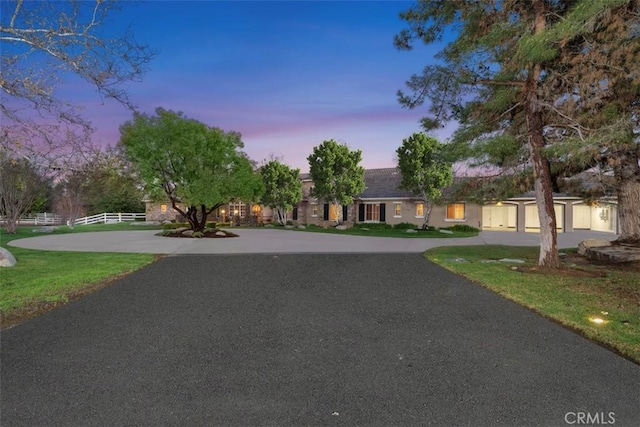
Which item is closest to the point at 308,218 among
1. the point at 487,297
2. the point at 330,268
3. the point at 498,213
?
the point at 498,213

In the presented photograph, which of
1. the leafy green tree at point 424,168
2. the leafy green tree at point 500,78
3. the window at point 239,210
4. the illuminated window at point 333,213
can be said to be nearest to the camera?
the leafy green tree at point 500,78

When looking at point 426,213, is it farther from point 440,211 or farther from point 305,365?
point 305,365

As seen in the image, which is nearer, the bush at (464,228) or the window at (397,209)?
the bush at (464,228)

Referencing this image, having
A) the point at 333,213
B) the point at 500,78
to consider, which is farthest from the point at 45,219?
the point at 500,78

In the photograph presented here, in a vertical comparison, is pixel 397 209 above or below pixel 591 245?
above

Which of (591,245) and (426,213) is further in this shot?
(426,213)

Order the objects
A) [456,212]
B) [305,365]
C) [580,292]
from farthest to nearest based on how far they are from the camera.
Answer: [456,212] < [580,292] < [305,365]

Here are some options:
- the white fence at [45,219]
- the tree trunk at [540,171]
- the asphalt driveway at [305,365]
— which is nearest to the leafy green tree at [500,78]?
the tree trunk at [540,171]

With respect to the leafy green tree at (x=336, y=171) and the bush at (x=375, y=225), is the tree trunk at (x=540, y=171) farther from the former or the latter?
the leafy green tree at (x=336, y=171)

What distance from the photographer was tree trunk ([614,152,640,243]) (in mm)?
11852

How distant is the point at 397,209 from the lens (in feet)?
98.3

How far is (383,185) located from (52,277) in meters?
27.2

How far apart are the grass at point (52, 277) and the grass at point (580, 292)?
7.73 metres

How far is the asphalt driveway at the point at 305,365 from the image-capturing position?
2.86 meters
